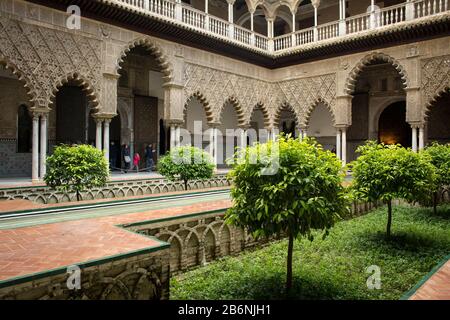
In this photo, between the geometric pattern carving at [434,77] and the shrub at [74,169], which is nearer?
the shrub at [74,169]

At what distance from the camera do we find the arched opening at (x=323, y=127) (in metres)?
19.4

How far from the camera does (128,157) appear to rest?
1574 centimetres

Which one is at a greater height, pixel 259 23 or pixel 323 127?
pixel 259 23

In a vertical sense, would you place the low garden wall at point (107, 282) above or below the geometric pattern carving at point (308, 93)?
below

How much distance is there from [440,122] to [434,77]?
4500 millimetres

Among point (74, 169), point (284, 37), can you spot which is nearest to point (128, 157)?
point (74, 169)

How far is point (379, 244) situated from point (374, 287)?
210cm

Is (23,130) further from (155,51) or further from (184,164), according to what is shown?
(184,164)

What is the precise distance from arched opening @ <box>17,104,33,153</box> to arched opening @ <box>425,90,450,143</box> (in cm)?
1710

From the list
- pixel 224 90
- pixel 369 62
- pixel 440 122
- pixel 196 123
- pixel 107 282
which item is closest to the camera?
pixel 107 282

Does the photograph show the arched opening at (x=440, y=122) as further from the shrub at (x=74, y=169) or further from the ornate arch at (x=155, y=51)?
the shrub at (x=74, y=169)

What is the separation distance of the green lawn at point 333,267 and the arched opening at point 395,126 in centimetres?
1121

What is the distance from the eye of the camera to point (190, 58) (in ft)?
44.9

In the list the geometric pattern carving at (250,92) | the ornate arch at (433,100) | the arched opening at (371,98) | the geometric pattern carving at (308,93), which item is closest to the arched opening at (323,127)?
the arched opening at (371,98)
